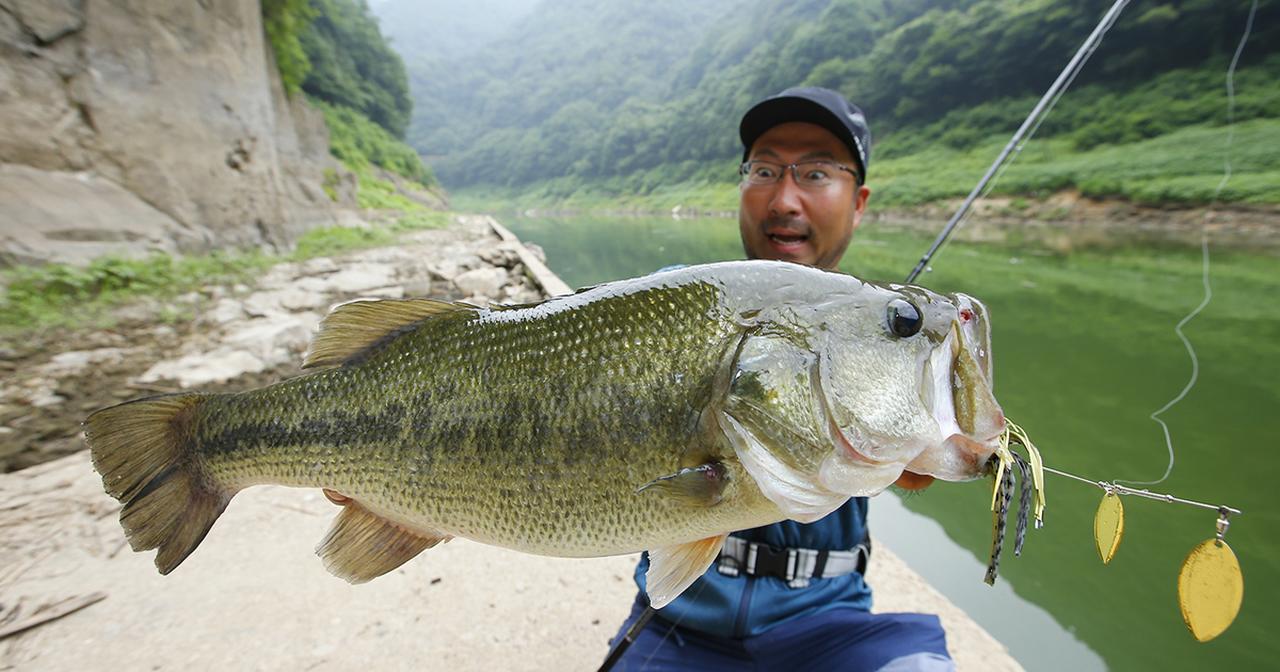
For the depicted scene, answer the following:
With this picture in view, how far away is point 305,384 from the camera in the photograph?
138 cm

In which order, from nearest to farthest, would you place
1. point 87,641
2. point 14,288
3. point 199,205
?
1. point 87,641
2. point 14,288
3. point 199,205

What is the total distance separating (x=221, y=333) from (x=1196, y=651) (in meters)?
7.67

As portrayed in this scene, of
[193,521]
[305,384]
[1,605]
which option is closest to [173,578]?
[1,605]

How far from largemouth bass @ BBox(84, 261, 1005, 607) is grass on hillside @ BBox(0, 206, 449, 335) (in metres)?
5.01

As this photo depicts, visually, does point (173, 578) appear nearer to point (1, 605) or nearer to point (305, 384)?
point (1, 605)

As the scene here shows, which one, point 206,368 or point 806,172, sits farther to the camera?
point 206,368

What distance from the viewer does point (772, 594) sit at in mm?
1883

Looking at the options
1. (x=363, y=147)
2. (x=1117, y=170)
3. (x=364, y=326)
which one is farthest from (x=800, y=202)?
(x=363, y=147)

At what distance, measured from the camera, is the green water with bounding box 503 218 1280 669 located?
10.1 feet

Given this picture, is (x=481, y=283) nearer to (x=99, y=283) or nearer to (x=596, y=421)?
(x=99, y=283)

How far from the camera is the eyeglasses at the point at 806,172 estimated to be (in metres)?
2.35

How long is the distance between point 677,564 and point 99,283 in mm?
7712

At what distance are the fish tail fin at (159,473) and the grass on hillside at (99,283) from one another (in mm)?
4778

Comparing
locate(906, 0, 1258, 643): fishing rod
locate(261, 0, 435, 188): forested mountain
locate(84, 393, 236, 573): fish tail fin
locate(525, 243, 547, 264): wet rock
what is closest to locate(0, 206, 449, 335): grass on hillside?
locate(84, 393, 236, 573): fish tail fin
